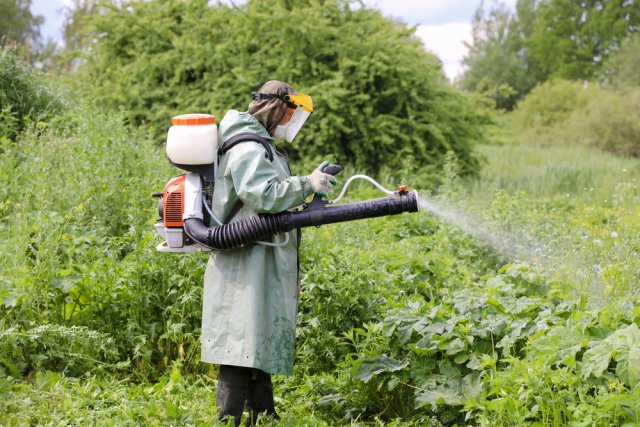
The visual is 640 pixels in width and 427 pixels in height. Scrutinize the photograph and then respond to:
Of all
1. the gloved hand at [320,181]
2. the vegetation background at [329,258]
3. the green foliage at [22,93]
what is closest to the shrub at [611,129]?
the vegetation background at [329,258]

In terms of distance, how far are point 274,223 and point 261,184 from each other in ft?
0.67

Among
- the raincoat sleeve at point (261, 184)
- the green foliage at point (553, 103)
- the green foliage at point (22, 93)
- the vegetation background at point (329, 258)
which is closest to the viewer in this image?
the raincoat sleeve at point (261, 184)

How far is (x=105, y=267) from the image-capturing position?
466 cm

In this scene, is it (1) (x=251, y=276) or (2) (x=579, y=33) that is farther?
(2) (x=579, y=33)

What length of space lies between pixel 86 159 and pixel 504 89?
6518mm

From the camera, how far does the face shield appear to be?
3.53m

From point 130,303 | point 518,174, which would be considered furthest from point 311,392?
point 518,174

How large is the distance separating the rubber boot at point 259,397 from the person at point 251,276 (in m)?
0.17

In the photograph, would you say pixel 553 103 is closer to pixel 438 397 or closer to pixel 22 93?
pixel 22 93

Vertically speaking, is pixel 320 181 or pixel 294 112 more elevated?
pixel 294 112

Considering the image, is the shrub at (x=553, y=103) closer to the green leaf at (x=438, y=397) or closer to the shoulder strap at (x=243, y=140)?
the green leaf at (x=438, y=397)

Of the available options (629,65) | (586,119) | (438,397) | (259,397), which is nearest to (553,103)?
(586,119)

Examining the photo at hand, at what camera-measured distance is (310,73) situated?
32.5ft

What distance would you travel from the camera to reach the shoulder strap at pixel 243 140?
342 cm
